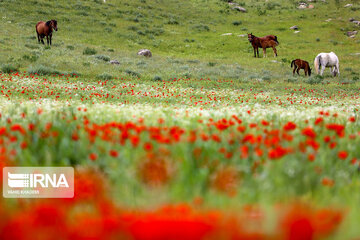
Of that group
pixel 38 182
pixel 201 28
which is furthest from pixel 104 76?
pixel 201 28

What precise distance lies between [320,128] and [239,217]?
12.5ft

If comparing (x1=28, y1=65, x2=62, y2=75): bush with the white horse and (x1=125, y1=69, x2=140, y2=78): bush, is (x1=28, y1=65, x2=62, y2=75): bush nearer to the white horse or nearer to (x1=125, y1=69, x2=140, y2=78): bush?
(x1=125, y1=69, x2=140, y2=78): bush

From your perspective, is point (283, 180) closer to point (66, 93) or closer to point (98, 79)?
point (66, 93)

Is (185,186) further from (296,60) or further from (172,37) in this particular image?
(172,37)

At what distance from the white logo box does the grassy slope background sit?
19.1 m

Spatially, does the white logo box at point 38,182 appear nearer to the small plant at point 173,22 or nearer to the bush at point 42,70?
the bush at point 42,70

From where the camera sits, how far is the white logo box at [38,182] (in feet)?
8.92

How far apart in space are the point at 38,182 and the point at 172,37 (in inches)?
1786

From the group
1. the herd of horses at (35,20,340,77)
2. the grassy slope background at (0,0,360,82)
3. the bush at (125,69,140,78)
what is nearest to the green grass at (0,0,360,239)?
Result: the bush at (125,69,140,78)

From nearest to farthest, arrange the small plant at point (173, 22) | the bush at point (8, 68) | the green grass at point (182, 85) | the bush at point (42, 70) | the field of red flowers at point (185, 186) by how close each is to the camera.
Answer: the field of red flowers at point (185, 186), the green grass at point (182, 85), the bush at point (8, 68), the bush at point (42, 70), the small plant at point (173, 22)

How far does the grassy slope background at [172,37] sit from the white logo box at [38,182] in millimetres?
19096

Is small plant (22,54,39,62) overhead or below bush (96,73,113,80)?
Result: overhead

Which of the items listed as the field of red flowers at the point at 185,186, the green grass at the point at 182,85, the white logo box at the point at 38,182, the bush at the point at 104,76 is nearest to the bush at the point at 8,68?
the green grass at the point at 182,85

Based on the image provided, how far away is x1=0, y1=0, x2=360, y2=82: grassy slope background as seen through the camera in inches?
1027
